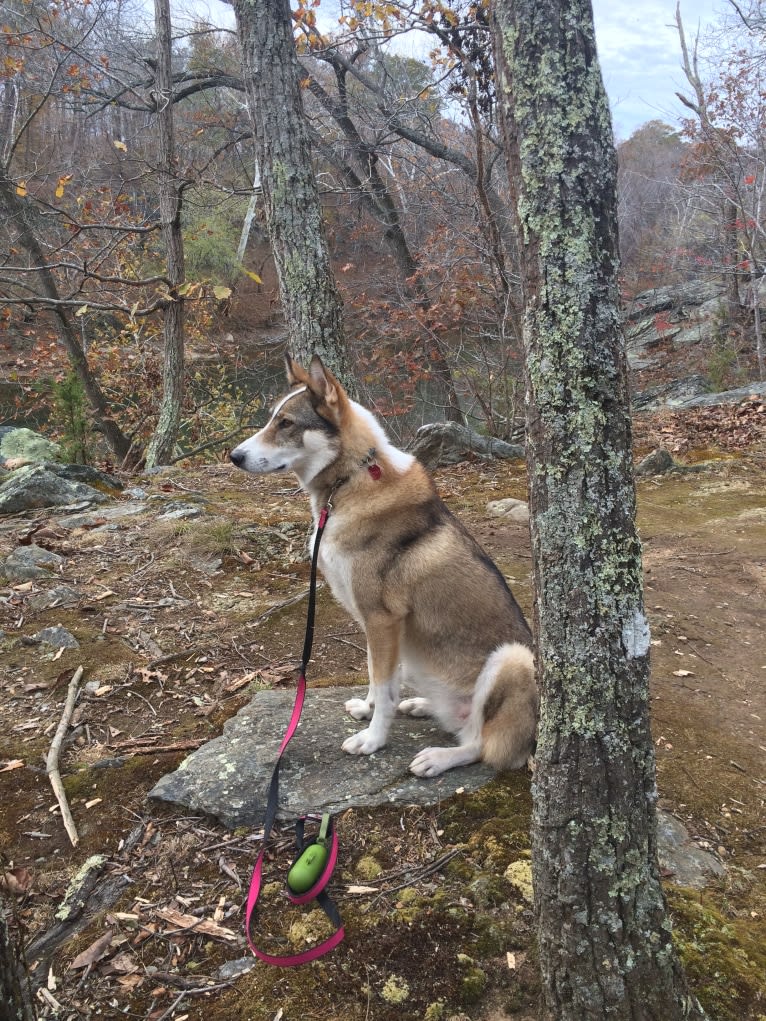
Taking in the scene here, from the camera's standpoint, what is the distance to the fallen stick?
2.63 meters

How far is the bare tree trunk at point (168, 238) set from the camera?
9.79m

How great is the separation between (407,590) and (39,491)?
520cm

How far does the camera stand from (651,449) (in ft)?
31.4

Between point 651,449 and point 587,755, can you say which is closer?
point 587,755

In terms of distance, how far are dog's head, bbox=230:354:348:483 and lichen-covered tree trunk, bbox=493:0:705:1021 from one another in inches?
75.3

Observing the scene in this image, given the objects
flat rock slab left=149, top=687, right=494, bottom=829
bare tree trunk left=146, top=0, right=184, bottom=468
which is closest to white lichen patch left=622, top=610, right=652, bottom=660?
flat rock slab left=149, top=687, right=494, bottom=829

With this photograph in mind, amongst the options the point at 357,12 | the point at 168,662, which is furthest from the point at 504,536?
the point at 357,12

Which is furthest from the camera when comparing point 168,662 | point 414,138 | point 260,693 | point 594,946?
point 414,138

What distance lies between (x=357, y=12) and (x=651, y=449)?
7496 millimetres

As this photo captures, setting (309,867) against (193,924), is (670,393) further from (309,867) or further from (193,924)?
(193,924)

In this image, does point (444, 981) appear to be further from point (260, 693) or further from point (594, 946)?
point (260, 693)

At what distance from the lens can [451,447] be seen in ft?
30.2

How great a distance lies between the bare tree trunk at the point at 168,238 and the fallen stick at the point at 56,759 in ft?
23.7

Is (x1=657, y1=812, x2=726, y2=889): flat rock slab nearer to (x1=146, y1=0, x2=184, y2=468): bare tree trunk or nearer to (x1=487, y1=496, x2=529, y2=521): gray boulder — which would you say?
(x1=487, y1=496, x2=529, y2=521): gray boulder
